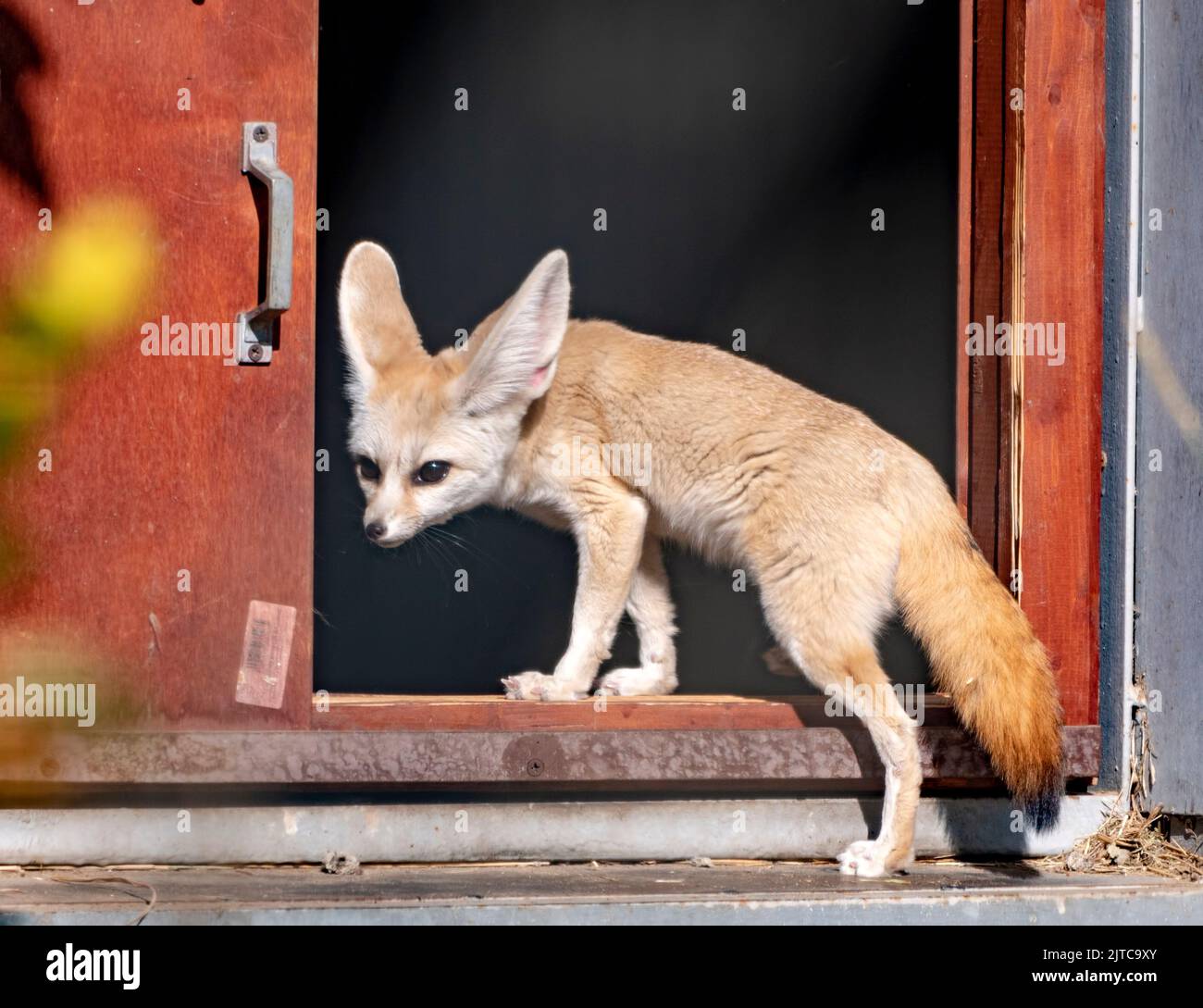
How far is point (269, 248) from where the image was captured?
3129mm

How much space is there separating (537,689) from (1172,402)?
6.13 feet

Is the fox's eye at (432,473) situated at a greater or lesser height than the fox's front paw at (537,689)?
greater

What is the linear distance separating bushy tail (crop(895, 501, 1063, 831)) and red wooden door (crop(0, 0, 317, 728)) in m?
1.57

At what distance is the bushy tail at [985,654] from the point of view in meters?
3.26

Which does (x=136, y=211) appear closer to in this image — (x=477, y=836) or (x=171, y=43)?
Result: (x=171, y=43)

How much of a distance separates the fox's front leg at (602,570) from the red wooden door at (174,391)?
96 centimetres

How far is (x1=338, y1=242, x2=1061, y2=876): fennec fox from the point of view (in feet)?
11.1

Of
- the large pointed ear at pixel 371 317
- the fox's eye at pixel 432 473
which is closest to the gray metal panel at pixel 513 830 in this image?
the fox's eye at pixel 432 473

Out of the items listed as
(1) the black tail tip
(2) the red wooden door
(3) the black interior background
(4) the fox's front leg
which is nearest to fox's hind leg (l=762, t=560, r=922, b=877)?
(1) the black tail tip

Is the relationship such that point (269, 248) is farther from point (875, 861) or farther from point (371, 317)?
point (875, 861)

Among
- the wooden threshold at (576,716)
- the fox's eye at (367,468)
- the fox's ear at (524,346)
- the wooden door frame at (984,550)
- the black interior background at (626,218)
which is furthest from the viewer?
the black interior background at (626,218)

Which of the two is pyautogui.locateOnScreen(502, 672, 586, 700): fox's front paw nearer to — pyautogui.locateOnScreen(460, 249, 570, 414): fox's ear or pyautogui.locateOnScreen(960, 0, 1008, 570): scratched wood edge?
pyautogui.locateOnScreen(460, 249, 570, 414): fox's ear

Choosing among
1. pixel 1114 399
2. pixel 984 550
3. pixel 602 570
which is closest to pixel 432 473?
pixel 602 570

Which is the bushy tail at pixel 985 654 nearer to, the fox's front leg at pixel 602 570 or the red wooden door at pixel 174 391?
the fox's front leg at pixel 602 570
